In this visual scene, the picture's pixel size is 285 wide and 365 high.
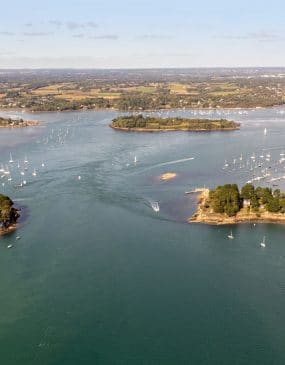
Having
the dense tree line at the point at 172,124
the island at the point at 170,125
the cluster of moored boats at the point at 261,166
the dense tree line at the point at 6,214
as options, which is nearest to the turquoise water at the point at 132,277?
the cluster of moored boats at the point at 261,166

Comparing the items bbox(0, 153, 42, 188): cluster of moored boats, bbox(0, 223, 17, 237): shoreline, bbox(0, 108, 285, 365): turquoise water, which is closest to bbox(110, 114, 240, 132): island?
bbox(0, 108, 285, 365): turquoise water

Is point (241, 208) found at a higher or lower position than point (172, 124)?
lower

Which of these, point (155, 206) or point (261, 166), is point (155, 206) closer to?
point (155, 206)

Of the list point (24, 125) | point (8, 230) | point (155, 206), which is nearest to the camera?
point (8, 230)

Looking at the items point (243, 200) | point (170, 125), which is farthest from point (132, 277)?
point (170, 125)

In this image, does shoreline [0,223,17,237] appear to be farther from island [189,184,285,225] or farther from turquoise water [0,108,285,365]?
island [189,184,285,225]

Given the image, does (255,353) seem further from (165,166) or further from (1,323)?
(165,166)
